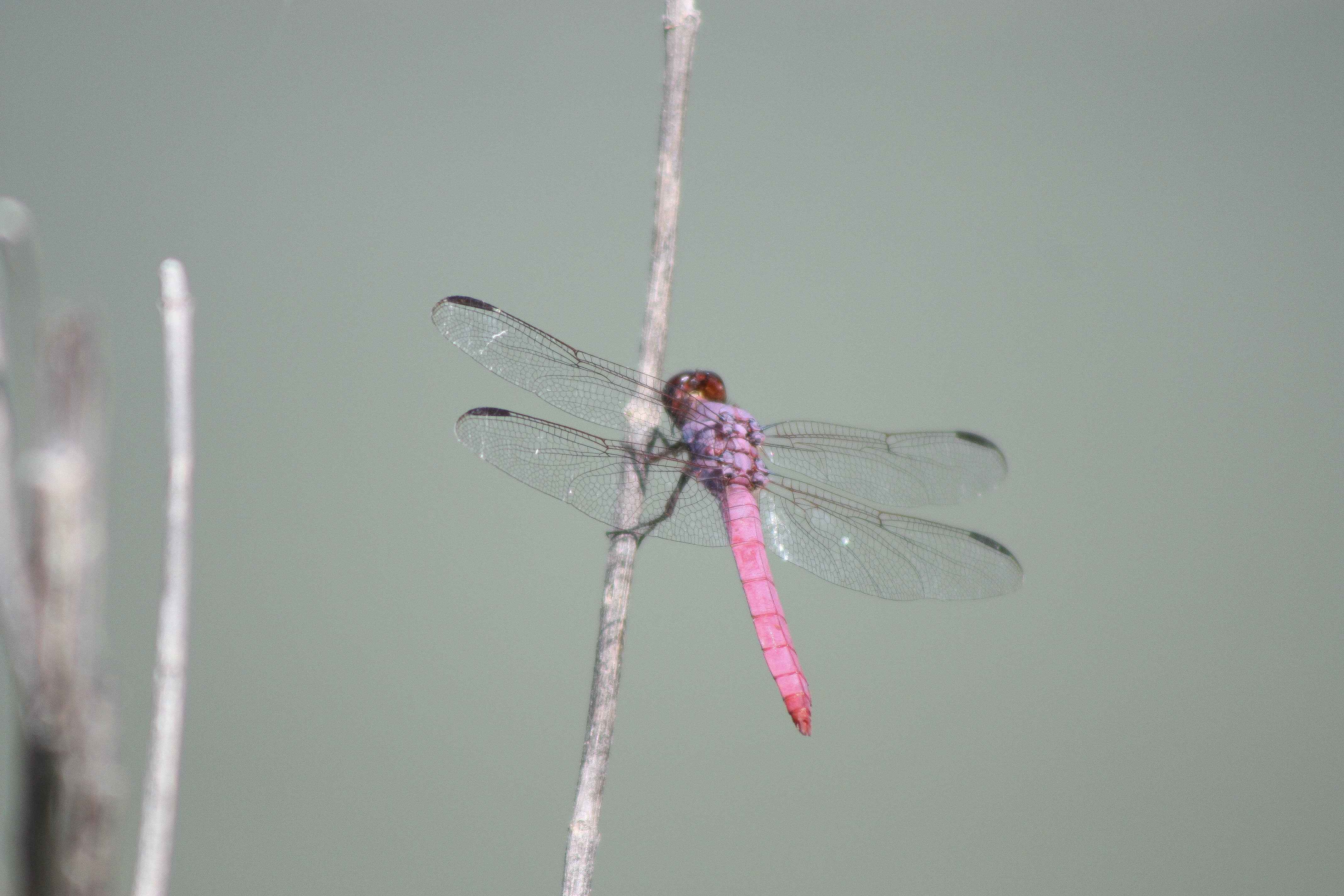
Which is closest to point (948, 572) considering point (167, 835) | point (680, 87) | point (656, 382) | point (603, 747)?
point (656, 382)

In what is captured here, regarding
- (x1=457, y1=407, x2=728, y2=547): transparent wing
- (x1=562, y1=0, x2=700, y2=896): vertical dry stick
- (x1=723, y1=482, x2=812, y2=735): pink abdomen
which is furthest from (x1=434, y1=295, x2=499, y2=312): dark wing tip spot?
(x1=723, y1=482, x2=812, y2=735): pink abdomen

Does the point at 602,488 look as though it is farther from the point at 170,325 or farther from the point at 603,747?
the point at 170,325

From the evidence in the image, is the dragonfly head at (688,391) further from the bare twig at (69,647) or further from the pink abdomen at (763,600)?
the bare twig at (69,647)

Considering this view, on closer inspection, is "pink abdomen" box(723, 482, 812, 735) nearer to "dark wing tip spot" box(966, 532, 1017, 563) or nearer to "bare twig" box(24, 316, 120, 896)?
"dark wing tip spot" box(966, 532, 1017, 563)

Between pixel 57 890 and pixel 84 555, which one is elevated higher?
pixel 84 555

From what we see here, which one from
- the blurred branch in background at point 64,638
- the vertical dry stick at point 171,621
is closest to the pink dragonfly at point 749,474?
the vertical dry stick at point 171,621

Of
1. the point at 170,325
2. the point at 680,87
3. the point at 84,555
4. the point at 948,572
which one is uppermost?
the point at 680,87

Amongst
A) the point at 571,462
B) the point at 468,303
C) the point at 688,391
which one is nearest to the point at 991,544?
the point at 688,391
